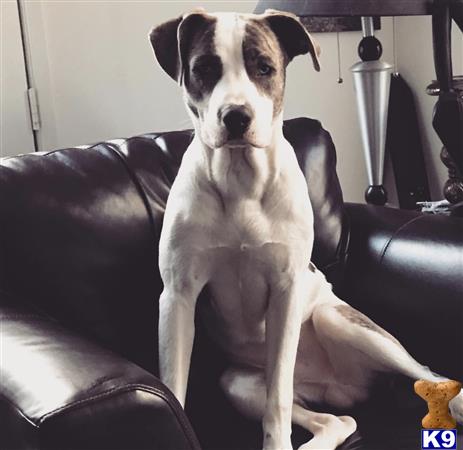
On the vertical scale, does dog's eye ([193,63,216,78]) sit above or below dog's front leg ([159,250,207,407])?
above

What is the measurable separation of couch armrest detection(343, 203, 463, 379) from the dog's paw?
175 mm

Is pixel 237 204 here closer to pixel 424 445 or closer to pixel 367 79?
pixel 424 445

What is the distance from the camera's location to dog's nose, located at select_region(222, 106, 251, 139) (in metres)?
1.34

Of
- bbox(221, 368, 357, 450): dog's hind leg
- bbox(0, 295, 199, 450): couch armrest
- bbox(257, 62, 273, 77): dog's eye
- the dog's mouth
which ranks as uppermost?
bbox(257, 62, 273, 77): dog's eye

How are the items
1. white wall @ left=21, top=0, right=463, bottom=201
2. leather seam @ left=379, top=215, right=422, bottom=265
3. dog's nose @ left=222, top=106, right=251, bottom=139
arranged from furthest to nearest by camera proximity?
white wall @ left=21, top=0, right=463, bottom=201, leather seam @ left=379, top=215, right=422, bottom=265, dog's nose @ left=222, top=106, right=251, bottom=139

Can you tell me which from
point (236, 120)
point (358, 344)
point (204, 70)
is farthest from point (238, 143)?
point (358, 344)

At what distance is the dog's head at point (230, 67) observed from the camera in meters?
1.37

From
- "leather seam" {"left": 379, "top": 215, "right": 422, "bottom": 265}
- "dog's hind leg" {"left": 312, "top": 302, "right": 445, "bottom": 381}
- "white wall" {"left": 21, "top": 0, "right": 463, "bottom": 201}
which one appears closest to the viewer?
"dog's hind leg" {"left": 312, "top": 302, "right": 445, "bottom": 381}

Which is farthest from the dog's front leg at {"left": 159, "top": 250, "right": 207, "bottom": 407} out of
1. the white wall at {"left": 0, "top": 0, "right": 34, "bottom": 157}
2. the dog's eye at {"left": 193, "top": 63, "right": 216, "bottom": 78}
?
the white wall at {"left": 0, "top": 0, "right": 34, "bottom": 157}

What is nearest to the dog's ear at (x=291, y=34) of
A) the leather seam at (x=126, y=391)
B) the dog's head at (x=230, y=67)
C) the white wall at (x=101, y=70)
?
the dog's head at (x=230, y=67)

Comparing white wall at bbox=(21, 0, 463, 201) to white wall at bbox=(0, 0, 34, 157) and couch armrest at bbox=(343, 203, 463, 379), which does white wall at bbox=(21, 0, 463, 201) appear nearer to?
white wall at bbox=(0, 0, 34, 157)

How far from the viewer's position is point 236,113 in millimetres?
1345

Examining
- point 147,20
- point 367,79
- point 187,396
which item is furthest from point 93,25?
point 187,396

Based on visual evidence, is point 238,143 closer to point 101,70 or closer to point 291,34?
point 291,34
